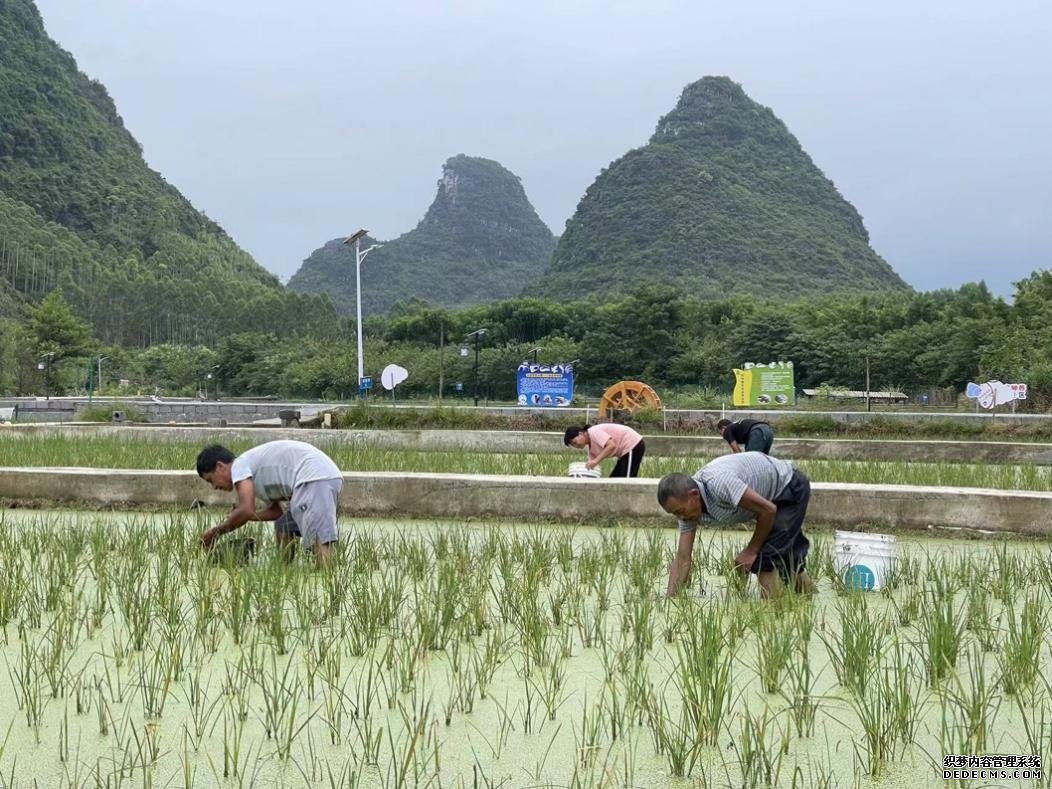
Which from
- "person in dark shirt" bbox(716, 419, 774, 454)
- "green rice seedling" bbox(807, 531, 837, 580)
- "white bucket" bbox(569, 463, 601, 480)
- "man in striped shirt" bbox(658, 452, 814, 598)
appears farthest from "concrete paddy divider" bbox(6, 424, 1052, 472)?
"man in striped shirt" bbox(658, 452, 814, 598)

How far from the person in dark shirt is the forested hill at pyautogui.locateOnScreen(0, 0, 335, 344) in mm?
65549

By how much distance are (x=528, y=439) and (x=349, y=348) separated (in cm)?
3284

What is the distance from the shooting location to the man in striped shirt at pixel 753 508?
3.82 metres

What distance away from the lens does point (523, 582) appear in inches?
167

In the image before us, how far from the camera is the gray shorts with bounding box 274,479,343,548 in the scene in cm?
454

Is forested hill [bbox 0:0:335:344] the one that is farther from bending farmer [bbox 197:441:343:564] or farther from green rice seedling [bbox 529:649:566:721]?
green rice seedling [bbox 529:649:566:721]

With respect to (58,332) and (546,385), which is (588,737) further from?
(58,332)

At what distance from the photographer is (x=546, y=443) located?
45.8 ft

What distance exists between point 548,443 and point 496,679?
35.8ft

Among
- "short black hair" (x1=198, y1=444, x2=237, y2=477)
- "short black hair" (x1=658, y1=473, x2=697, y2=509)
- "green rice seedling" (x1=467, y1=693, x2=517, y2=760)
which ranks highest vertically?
"short black hair" (x1=198, y1=444, x2=237, y2=477)

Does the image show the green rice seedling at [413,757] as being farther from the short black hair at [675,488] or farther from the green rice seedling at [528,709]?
the short black hair at [675,488]

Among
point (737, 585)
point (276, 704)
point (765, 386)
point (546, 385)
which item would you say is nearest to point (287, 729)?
point (276, 704)

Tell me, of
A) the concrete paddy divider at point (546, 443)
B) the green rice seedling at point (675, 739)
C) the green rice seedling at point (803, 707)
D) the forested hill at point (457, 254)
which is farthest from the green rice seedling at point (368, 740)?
the forested hill at point (457, 254)

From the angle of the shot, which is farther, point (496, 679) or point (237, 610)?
point (237, 610)
